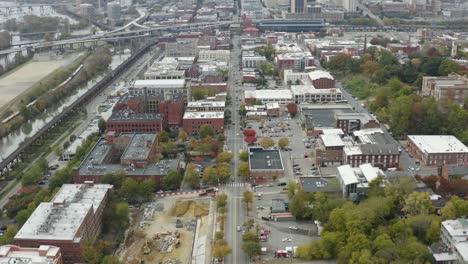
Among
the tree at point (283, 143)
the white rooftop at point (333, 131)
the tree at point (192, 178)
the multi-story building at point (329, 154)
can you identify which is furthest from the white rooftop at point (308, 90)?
the tree at point (192, 178)

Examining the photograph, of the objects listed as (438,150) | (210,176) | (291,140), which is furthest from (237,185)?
(438,150)

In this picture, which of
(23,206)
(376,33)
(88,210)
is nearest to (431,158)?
(88,210)

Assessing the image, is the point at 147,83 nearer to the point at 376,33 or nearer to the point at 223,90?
the point at 223,90

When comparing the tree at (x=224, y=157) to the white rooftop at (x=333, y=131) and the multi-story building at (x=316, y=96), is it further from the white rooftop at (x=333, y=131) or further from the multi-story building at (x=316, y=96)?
the multi-story building at (x=316, y=96)

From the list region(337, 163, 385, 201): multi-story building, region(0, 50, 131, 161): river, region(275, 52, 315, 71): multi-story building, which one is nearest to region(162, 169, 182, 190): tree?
region(337, 163, 385, 201): multi-story building

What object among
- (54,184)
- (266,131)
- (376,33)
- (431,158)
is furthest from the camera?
(376,33)

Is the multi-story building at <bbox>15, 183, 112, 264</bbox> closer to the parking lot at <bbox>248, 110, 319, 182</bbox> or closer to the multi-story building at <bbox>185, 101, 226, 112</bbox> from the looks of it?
the parking lot at <bbox>248, 110, 319, 182</bbox>

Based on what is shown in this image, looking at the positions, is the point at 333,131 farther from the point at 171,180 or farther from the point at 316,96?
the point at 171,180
